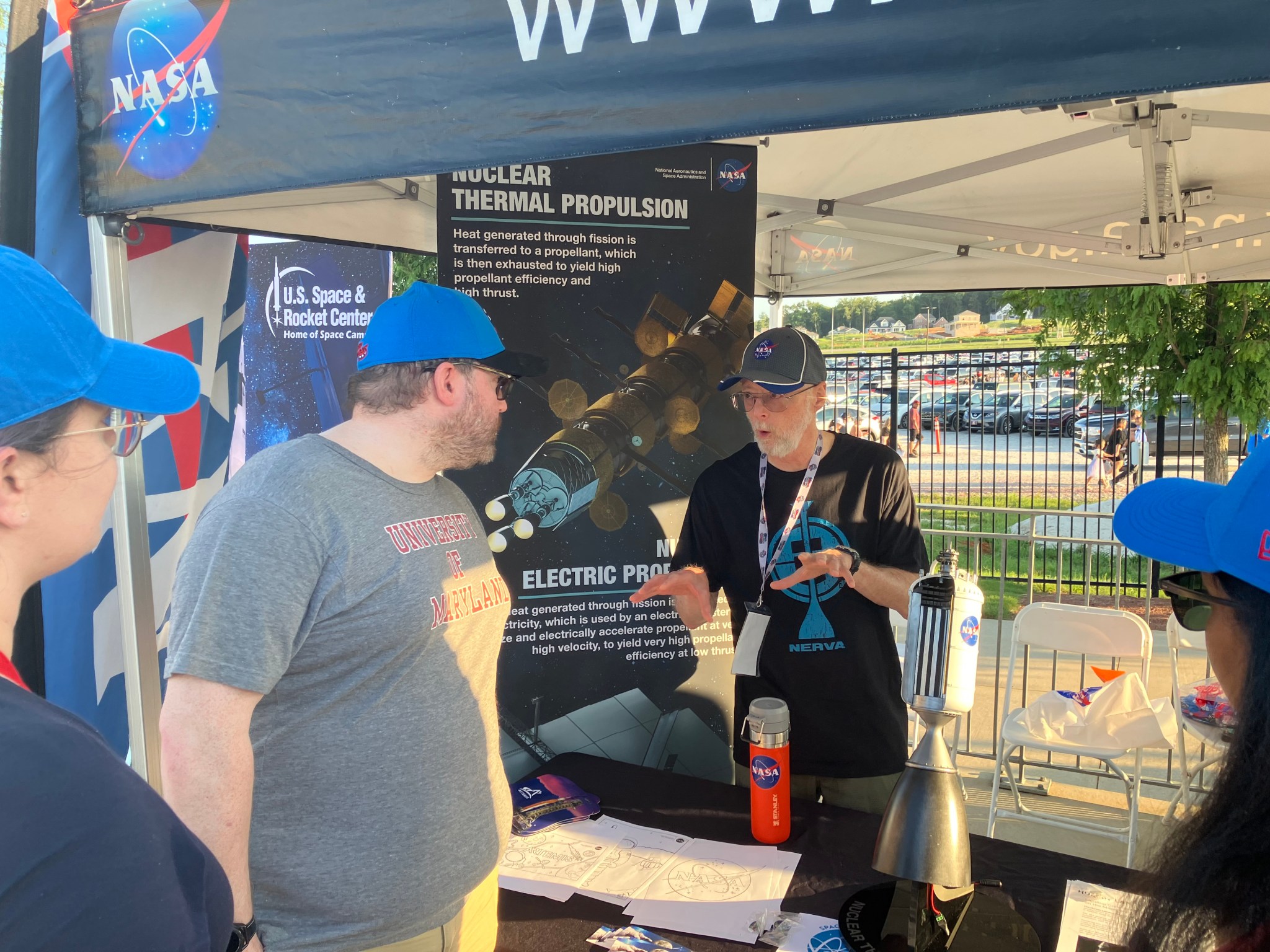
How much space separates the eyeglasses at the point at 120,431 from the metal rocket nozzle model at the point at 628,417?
191 centimetres

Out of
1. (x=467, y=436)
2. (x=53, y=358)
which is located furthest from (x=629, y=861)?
(x=53, y=358)

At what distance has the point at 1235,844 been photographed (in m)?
0.83

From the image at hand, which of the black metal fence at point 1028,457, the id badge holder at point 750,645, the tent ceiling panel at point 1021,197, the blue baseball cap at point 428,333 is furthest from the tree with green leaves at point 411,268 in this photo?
the blue baseball cap at point 428,333

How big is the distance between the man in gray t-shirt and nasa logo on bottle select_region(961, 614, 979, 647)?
866mm

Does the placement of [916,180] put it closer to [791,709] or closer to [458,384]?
[791,709]

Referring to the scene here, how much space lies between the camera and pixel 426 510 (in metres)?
1.61

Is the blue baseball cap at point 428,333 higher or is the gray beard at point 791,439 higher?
the blue baseball cap at point 428,333

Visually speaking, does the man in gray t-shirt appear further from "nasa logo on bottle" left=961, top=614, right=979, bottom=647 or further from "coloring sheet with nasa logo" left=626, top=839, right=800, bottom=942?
"nasa logo on bottle" left=961, top=614, right=979, bottom=647

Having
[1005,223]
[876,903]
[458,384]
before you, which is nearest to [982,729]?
[1005,223]

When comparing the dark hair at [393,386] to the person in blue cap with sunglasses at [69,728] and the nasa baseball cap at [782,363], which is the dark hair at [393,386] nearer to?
the person in blue cap with sunglasses at [69,728]

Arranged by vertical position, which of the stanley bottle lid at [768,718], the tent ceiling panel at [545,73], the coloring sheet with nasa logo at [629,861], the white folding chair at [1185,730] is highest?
the tent ceiling panel at [545,73]

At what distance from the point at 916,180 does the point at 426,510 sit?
249cm

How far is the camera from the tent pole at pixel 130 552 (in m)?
2.04

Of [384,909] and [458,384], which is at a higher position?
[458,384]
